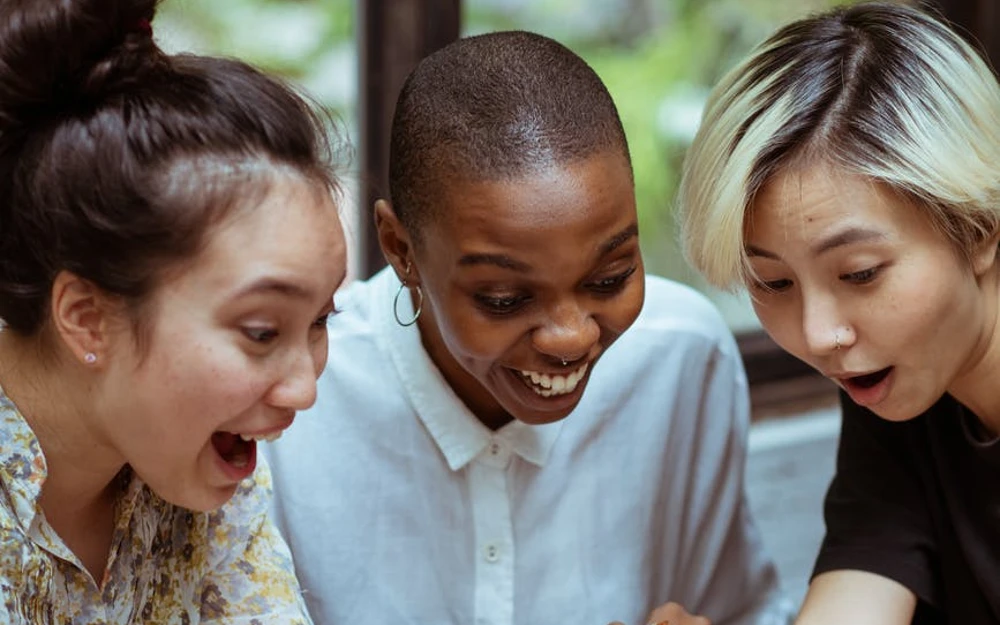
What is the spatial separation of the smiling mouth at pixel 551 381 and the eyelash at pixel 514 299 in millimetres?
79

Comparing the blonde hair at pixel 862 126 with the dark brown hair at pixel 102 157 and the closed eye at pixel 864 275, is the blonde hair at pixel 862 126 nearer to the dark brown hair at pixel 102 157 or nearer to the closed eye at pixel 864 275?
the closed eye at pixel 864 275

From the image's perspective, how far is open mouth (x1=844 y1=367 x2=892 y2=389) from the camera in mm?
1406

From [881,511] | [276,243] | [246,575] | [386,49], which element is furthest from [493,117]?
[386,49]

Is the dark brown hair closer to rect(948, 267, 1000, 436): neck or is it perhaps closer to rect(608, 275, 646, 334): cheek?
rect(608, 275, 646, 334): cheek

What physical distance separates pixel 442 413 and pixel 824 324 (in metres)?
0.49

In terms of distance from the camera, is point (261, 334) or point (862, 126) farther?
point (862, 126)

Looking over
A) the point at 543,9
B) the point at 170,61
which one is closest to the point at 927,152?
the point at 170,61

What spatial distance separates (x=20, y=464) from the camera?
115 centimetres

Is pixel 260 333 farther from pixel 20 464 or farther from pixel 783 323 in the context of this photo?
pixel 783 323

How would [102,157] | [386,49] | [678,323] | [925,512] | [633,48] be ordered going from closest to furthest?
[102,157], [925,512], [678,323], [386,49], [633,48]

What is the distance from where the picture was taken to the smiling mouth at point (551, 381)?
4.61 ft

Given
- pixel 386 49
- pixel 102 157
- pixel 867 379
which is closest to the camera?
pixel 102 157

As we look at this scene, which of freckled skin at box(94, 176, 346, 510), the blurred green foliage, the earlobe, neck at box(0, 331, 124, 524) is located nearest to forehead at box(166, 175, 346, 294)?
freckled skin at box(94, 176, 346, 510)

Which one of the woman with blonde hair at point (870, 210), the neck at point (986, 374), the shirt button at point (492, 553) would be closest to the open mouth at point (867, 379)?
the woman with blonde hair at point (870, 210)
